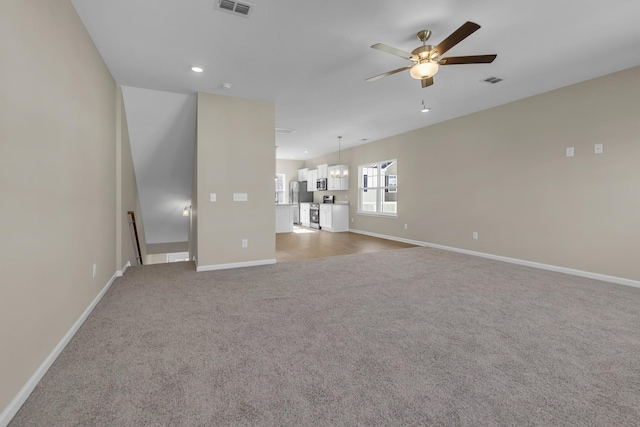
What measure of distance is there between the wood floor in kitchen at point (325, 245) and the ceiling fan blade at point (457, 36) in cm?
371

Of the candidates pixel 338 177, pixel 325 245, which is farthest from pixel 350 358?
pixel 338 177

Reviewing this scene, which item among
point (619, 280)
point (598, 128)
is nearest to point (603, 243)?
point (619, 280)

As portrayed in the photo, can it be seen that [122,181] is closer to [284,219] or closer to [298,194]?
[284,219]

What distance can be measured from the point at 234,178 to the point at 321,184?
5397 millimetres

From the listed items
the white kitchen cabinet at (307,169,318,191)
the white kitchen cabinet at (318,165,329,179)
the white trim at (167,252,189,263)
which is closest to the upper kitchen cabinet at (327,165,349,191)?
the white kitchen cabinet at (318,165,329,179)

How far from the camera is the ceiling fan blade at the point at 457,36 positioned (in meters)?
2.10

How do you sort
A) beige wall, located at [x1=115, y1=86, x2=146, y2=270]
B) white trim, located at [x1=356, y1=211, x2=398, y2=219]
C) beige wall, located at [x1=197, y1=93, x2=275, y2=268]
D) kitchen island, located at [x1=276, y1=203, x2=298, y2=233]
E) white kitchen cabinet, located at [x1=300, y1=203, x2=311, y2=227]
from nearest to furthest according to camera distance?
beige wall, located at [x1=115, y1=86, x2=146, y2=270] → beige wall, located at [x1=197, y1=93, x2=275, y2=268] → white trim, located at [x1=356, y1=211, x2=398, y2=219] → kitchen island, located at [x1=276, y1=203, x2=298, y2=233] → white kitchen cabinet, located at [x1=300, y1=203, x2=311, y2=227]

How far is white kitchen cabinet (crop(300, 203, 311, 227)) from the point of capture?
10.2m

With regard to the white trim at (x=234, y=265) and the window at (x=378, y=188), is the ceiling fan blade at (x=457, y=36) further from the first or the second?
the window at (x=378, y=188)

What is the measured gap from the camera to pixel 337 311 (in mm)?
2766

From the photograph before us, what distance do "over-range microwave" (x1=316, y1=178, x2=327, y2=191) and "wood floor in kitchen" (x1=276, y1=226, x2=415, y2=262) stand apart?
2080 mm

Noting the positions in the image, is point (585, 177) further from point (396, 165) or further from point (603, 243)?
point (396, 165)

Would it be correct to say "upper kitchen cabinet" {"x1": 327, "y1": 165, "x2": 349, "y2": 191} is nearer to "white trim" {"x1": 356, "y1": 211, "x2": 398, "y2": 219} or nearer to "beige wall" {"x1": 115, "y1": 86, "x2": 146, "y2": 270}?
"white trim" {"x1": 356, "y1": 211, "x2": 398, "y2": 219}

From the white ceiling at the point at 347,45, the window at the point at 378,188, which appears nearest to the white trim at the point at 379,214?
the window at the point at 378,188
